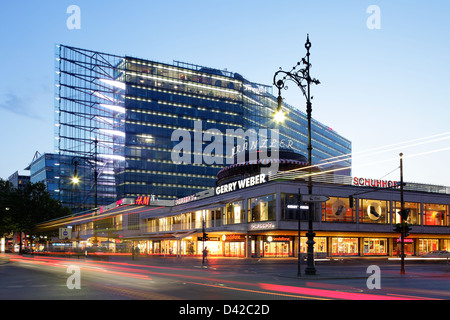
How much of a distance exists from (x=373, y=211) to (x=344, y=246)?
6.41 m

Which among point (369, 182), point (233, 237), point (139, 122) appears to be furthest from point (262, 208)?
point (139, 122)

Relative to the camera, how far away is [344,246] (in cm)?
6625

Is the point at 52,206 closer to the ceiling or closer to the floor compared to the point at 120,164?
closer to the floor

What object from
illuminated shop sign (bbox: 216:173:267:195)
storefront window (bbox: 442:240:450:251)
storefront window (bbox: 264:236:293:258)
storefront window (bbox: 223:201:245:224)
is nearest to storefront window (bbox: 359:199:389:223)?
storefront window (bbox: 264:236:293:258)

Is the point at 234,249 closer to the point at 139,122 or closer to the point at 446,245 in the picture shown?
the point at 446,245

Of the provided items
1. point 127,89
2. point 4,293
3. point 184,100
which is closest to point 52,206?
point 127,89

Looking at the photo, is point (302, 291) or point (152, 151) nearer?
point (302, 291)

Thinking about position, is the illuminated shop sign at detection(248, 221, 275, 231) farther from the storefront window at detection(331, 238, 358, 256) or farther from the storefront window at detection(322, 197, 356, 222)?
the storefront window at detection(331, 238, 358, 256)

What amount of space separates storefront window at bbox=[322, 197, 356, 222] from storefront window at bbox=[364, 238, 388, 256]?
19.6ft

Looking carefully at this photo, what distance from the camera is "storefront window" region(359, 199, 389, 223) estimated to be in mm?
66125
